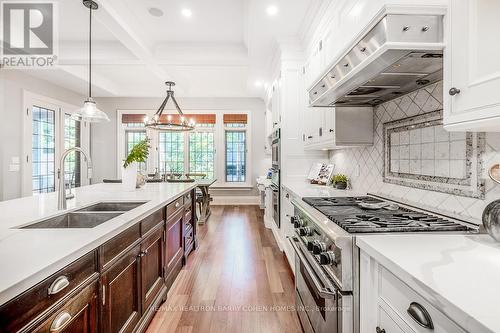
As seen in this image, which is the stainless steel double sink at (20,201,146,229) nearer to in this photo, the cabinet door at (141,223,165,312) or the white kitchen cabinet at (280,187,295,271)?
the cabinet door at (141,223,165,312)

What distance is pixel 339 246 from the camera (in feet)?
3.56

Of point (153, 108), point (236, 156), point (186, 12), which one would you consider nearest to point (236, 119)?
point (236, 156)

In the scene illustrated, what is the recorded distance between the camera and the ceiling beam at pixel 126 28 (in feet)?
9.45

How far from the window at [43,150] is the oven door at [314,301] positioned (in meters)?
5.42

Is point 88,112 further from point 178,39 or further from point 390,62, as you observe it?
point 390,62

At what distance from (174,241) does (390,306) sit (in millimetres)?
2102

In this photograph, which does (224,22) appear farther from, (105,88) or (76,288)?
(105,88)

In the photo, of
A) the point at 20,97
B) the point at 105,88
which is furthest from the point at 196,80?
the point at 20,97

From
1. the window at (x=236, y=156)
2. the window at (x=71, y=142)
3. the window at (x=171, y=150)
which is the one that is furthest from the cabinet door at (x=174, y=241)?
the window at (x=171, y=150)

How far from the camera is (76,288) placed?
99 cm

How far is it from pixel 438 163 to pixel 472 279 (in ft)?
3.13

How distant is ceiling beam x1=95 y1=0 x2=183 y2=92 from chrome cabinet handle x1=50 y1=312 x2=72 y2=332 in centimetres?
301

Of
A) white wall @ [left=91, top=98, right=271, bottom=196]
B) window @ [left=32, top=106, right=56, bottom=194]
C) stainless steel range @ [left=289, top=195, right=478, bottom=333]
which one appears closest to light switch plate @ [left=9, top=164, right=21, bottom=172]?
window @ [left=32, top=106, right=56, bottom=194]

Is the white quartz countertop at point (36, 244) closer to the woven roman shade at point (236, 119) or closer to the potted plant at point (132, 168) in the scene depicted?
the potted plant at point (132, 168)
